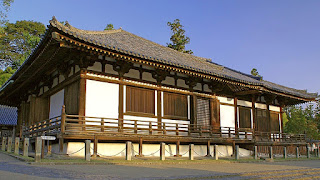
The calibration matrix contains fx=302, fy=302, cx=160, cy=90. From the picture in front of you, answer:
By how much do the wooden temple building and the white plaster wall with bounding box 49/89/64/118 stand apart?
0.05 meters

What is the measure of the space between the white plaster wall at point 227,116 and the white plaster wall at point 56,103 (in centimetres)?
994

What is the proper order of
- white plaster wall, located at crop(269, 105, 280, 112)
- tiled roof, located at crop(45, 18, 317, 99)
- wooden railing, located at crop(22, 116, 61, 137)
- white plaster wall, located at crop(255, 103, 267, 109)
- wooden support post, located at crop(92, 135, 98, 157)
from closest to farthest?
tiled roof, located at crop(45, 18, 317, 99), wooden support post, located at crop(92, 135, 98, 157), wooden railing, located at crop(22, 116, 61, 137), white plaster wall, located at crop(255, 103, 267, 109), white plaster wall, located at crop(269, 105, 280, 112)

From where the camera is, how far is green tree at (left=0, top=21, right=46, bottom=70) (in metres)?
45.9

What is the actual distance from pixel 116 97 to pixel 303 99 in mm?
15955

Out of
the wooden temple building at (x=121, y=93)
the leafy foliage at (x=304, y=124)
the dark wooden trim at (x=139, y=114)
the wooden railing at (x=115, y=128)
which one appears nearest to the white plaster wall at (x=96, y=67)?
the wooden temple building at (x=121, y=93)

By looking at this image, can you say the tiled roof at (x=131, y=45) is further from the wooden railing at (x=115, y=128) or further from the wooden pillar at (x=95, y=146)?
the wooden pillar at (x=95, y=146)

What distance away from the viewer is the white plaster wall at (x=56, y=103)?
52.3ft

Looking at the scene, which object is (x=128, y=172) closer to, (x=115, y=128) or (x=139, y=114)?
(x=115, y=128)

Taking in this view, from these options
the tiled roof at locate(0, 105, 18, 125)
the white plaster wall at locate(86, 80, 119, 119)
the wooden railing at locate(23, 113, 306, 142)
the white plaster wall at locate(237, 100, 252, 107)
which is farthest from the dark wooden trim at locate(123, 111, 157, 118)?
the tiled roof at locate(0, 105, 18, 125)

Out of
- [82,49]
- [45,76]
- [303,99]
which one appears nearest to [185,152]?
[82,49]

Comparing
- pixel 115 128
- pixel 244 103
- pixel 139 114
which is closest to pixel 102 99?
pixel 115 128

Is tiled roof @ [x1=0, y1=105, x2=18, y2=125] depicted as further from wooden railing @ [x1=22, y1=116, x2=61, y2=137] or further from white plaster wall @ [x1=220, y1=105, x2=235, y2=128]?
white plaster wall @ [x1=220, y1=105, x2=235, y2=128]

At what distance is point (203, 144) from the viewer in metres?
17.5

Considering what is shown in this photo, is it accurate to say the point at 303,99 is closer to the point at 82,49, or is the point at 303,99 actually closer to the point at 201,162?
the point at 201,162
